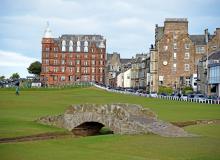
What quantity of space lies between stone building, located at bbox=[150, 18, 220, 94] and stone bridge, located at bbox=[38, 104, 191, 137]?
329ft

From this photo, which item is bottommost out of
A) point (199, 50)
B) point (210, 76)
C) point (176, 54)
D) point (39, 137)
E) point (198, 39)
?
point (39, 137)

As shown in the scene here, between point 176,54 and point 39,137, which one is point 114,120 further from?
point 176,54

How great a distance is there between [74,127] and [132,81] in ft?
530

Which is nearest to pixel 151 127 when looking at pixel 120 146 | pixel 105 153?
pixel 120 146

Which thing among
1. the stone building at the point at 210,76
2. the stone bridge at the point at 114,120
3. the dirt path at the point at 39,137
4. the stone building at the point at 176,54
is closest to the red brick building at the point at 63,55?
the stone building at the point at 176,54

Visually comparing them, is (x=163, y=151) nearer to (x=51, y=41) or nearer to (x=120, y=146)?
(x=120, y=146)

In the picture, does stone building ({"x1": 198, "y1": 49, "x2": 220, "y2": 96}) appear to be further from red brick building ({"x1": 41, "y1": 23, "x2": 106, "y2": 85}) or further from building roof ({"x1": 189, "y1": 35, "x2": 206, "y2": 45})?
red brick building ({"x1": 41, "y1": 23, "x2": 106, "y2": 85})

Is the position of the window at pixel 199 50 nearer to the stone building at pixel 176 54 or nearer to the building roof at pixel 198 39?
the stone building at pixel 176 54

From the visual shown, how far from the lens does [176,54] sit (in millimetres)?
136250

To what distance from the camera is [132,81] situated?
195750mm

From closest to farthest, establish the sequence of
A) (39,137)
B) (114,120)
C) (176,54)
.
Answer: (39,137) < (114,120) < (176,54)

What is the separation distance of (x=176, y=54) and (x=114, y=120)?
106366mm

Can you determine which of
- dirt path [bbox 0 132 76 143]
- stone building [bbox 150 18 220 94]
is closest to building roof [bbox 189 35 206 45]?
stone building [bbox 150 18 220 94]

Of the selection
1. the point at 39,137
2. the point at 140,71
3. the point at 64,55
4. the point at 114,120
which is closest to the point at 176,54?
the point at 140,71
